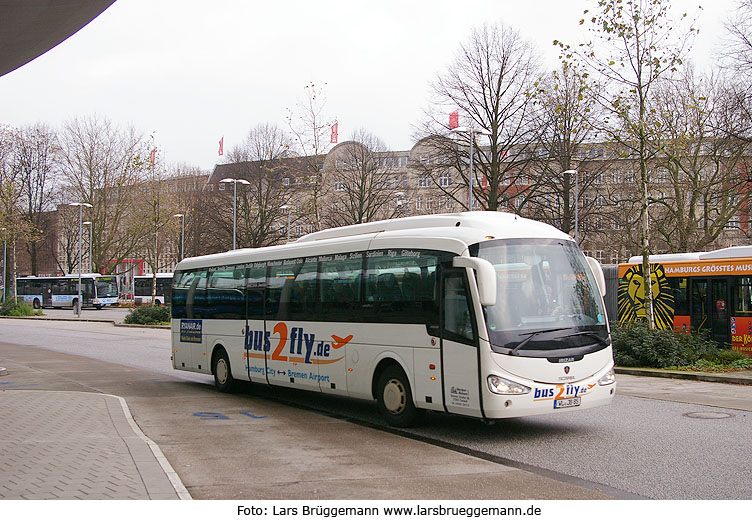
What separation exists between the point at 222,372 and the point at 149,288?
63063 millimetres

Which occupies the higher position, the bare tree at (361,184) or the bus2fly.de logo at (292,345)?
the bare tree at (361,184)

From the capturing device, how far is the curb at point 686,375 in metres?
→ 16.3

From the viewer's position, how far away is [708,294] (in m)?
22.2

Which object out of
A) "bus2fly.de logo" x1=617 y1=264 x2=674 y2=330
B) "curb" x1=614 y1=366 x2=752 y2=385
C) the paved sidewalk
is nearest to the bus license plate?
the paved sidewalk

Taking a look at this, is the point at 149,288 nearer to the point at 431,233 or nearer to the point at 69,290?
the point at 69,290

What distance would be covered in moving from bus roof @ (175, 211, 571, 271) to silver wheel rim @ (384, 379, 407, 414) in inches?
76.7

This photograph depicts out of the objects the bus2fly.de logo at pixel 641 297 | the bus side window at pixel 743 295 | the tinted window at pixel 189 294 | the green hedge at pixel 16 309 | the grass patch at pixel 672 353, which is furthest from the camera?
the green hedge at pixel 16 309

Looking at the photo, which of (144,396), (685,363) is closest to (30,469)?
(144,396)

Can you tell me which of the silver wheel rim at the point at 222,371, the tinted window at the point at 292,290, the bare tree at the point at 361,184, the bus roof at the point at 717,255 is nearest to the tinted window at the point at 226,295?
the silver wheel rim at the point at 222,371

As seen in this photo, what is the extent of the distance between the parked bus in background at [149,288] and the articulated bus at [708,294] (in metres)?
54.0

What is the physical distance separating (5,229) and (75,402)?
42885 millimetres

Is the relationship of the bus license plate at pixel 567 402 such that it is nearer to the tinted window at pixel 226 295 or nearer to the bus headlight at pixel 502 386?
the bus headlight at pixel 502 386

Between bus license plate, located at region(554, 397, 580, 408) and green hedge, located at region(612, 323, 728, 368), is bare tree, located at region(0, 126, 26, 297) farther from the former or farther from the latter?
bus license plate, located at region(554, 397, 580, 408)

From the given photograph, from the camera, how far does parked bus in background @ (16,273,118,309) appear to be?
70062 mm
